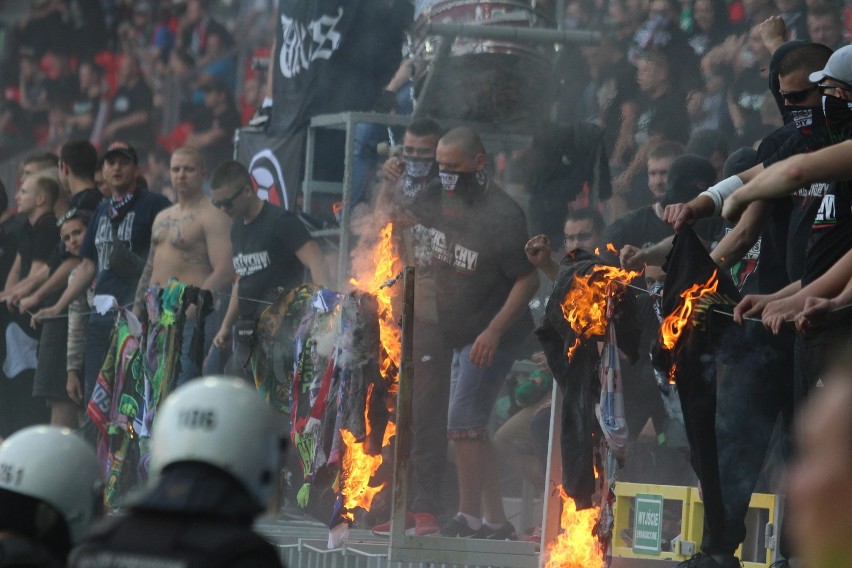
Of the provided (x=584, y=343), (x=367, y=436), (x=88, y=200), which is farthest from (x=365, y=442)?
(x=88, y=200)

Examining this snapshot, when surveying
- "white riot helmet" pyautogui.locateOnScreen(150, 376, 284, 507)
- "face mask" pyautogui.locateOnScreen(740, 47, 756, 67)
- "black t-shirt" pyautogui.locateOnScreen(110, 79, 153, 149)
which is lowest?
"white riot helmet" pyautogui.locateOnScreen(150, 376, 284, 507)

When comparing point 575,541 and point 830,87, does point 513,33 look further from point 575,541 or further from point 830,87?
point 830,87

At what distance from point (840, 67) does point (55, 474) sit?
3.18 metres

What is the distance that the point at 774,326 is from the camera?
543cm

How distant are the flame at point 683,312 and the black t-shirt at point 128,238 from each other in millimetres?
5265

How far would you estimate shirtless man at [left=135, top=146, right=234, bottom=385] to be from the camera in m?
9.85

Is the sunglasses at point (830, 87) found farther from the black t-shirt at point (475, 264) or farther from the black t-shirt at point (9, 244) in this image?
the black t-shirt at point (9, 244)

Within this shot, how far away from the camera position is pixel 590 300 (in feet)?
21.3

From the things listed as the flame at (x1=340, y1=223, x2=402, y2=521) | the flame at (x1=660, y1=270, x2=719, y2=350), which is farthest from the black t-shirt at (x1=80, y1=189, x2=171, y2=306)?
the flame at (x1=660, y1=270, x2=719, y2=350)

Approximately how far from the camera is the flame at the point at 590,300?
6465 millimetres

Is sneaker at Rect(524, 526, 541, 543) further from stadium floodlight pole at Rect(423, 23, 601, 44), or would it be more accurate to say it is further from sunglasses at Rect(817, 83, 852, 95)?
stadium floodlight pole at Rect(423, 23, 601, 44)

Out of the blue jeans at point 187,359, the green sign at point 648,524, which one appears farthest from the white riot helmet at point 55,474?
the blue jeans at point 187,359

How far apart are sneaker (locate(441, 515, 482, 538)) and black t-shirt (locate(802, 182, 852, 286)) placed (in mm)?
2791

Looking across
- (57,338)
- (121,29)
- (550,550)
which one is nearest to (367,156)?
(57,338)
